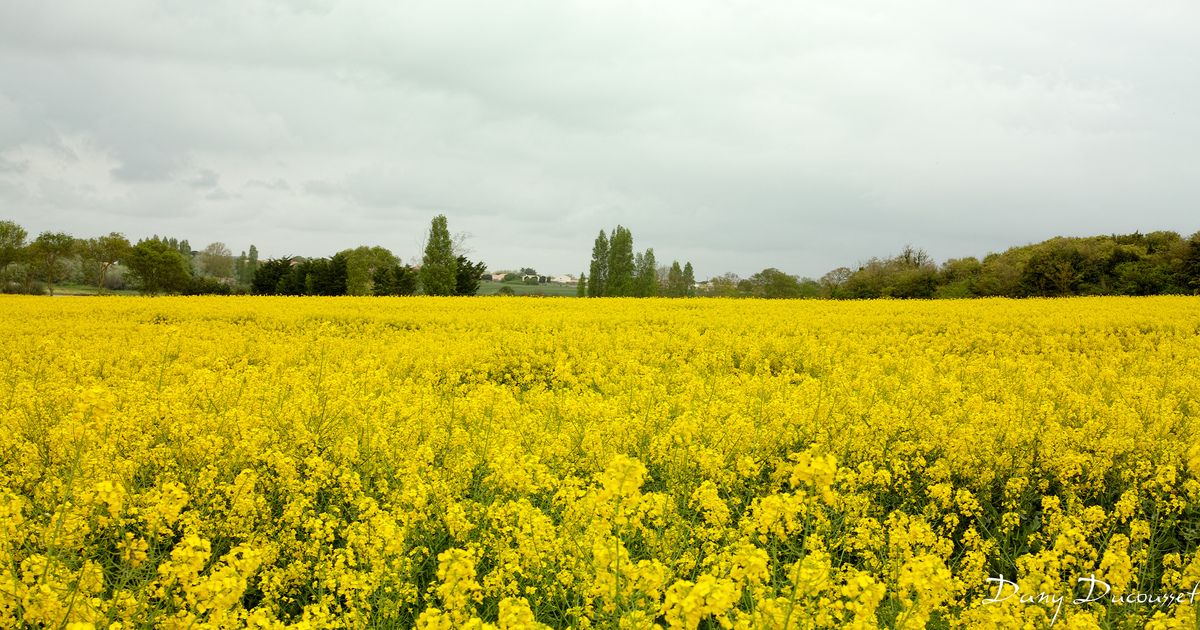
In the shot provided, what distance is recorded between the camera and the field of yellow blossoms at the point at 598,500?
252 cm

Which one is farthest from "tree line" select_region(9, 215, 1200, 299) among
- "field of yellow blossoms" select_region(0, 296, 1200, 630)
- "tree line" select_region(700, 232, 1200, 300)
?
"field of yellow blossoms" select_region(0, 296, 1200, 630)

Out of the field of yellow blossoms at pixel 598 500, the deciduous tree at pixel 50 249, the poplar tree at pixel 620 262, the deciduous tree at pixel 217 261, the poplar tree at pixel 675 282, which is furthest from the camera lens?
the deciduous tree at pixel 217 261

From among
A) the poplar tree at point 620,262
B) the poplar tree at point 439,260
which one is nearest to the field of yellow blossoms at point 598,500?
the poplar tree at point 439,260

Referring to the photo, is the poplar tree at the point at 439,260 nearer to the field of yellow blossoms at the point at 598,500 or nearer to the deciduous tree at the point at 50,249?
the deciduous tree at the point at 50,249

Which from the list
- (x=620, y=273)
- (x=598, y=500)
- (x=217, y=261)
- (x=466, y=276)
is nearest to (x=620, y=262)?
(x=620, y=273)

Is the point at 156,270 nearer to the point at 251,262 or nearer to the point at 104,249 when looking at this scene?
the point at 104,249

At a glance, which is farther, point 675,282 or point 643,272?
point 675,282

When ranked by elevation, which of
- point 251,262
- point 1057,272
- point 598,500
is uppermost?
point 251,262

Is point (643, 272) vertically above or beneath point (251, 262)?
beneath

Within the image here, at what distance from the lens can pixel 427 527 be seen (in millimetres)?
3719

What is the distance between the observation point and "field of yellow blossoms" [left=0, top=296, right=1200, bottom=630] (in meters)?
2.52

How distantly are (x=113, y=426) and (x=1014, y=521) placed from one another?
6.47 m

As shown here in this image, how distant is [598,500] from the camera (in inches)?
90.9

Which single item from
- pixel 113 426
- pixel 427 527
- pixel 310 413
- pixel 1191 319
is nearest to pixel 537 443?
pixel 427 527
